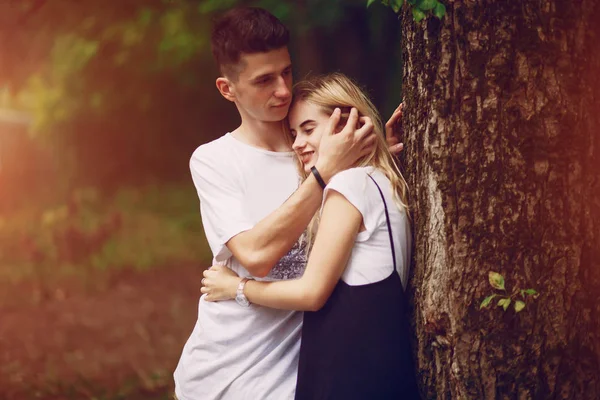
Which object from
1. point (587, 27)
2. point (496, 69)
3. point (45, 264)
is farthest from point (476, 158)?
point (45, 264)

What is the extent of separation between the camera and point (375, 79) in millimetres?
4719

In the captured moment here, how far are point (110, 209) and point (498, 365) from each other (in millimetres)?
5500

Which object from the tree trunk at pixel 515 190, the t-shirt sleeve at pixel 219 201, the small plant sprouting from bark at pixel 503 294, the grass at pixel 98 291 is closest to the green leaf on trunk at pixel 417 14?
the tree trunk at pixel 515 190

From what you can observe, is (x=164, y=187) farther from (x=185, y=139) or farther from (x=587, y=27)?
(x=587, y=27)

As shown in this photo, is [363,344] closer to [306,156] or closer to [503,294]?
[503,294]

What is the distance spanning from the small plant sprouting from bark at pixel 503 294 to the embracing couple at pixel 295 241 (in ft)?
0.86

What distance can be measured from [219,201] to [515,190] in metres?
0.99

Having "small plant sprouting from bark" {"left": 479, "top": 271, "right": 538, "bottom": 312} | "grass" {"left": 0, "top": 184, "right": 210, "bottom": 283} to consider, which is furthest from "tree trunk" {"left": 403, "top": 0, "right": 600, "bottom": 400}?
"grass" {"left": 0, "top": 184, "right": 210, "bottom": 283}

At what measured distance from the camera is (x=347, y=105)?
2656mm

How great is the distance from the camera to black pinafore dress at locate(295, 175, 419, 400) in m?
2.36

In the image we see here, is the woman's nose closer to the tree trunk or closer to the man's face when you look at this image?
the man's face

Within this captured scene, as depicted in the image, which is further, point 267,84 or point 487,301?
point 267,84

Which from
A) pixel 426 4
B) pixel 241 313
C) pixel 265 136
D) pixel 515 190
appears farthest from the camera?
pixel 265 136

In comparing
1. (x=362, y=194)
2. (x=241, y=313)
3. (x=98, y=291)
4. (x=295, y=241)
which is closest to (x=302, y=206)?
(x=295, y=241)
